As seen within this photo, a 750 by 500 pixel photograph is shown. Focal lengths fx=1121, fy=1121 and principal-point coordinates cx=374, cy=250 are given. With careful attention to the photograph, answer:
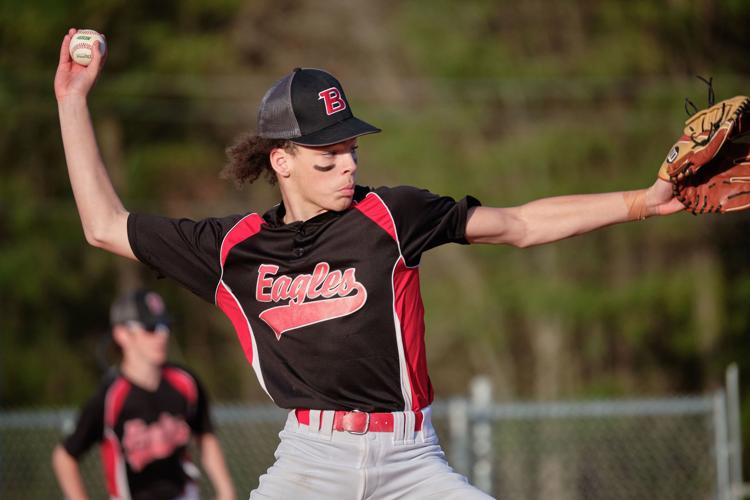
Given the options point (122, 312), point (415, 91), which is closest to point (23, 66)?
point (415, 91)

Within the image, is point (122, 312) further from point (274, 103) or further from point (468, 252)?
point (468, 252)

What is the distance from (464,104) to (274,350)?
11792mm

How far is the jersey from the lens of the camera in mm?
6254

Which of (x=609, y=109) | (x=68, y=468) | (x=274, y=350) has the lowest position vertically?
(x=68, y=468)

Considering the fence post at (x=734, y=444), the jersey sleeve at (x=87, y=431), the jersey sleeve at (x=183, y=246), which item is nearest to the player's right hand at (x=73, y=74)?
the jersey sleeve at (x=183, y=246)

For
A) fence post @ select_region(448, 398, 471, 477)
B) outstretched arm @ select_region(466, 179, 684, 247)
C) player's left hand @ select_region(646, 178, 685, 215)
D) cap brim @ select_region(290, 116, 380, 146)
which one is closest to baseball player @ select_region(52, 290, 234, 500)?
fence post @ select_region(448, 398, 471, 477)

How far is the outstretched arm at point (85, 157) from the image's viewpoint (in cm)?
395

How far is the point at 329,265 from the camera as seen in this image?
385cm

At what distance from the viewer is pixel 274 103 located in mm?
4023

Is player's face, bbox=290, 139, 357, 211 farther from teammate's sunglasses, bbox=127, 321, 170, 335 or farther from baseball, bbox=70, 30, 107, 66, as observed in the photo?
teammate's sunglasses, bbox=127, 321, 170, 335

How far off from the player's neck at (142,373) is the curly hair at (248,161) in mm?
2439

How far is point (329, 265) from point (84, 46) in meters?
1.16

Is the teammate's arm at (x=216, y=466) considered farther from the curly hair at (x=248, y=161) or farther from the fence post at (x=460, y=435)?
the curly hair at (x=248, y=161)

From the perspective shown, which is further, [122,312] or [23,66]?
[23,66]
